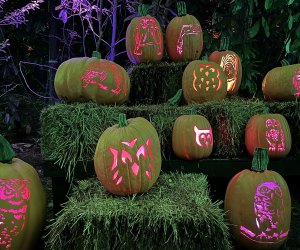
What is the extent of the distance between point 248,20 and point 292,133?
197cm

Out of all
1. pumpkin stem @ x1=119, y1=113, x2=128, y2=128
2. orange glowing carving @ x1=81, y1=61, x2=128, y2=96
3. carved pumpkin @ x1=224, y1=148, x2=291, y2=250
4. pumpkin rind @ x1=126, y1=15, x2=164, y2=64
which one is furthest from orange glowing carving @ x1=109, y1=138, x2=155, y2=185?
pumpkin rind @ x1=126, y1=15, x2=164, y2=64

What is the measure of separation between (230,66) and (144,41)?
2.70 feet

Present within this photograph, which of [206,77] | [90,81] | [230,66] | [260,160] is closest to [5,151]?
[90,81]

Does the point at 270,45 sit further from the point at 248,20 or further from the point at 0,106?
the point at 0,106

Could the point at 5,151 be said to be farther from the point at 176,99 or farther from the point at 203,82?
the point at 203,82

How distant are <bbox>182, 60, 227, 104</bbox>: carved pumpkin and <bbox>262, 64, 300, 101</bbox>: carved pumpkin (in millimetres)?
483

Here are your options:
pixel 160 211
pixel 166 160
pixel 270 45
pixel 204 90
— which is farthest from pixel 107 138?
→ pixel 270 45

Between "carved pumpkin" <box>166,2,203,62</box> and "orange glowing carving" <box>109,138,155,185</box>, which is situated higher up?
"carved pumpkin" <box>166,2,203,62</box>

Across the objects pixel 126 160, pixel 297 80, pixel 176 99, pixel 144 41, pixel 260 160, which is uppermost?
pixel 144 41

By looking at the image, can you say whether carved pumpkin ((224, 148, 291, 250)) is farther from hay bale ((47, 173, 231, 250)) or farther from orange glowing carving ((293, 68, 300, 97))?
orange glowing carving ((293, 68, 300, 97))

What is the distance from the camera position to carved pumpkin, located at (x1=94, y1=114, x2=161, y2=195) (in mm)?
2064

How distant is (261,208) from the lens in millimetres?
2400

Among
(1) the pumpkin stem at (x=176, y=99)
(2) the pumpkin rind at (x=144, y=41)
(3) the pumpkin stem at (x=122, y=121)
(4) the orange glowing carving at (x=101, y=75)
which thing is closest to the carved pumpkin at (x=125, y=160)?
(3) the pumpkin stem at (x=122, y=121)

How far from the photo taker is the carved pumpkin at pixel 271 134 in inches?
A: 114
